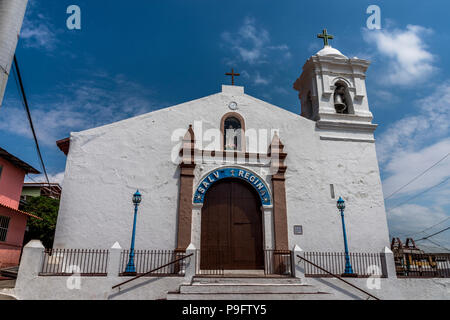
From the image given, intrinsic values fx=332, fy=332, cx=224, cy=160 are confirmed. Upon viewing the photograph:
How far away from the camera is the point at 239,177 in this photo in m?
13.4

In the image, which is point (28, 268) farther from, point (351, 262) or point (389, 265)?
point (389, 265)

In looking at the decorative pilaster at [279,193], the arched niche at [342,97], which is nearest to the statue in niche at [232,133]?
the decorative pilaster at [279,193]

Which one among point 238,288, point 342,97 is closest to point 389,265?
point 238,288

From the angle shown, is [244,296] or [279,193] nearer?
[244,296]

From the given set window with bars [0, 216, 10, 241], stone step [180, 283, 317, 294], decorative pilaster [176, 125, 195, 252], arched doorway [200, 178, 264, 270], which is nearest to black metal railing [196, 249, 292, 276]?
arched doorway [200, 178, 264, 270]

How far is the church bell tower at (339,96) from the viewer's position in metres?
15.0

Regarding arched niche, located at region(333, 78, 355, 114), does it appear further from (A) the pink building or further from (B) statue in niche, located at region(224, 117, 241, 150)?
(A) the pink building

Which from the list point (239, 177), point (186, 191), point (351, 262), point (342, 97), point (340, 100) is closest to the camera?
point (186, 191)

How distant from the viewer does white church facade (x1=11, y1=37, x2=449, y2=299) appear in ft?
38.4

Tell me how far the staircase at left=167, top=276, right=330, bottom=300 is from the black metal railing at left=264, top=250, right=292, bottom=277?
1.70m

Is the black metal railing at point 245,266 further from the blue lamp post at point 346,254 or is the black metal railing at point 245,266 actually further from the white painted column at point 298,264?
the blue lamp post at point 346,254

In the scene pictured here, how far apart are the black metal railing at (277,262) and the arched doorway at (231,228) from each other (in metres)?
0.30

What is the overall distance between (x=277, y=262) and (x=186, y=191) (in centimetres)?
431

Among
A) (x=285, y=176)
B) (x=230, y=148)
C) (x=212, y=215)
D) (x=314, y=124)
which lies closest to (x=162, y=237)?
(x=212, y=215)
